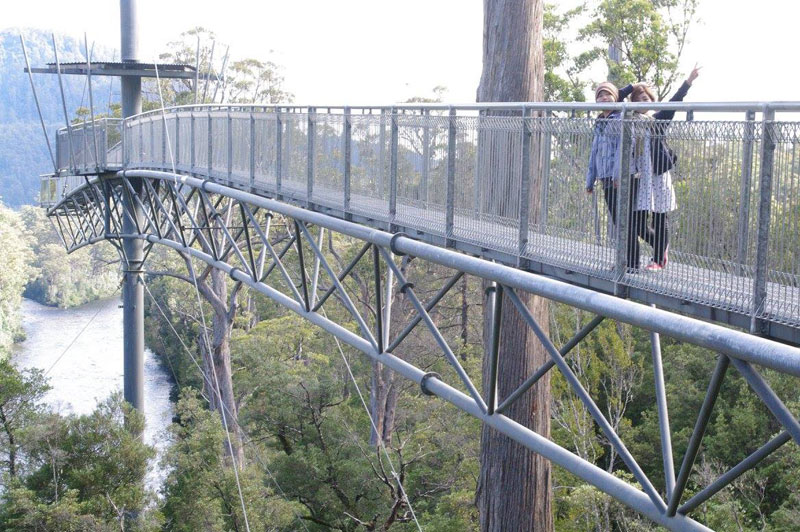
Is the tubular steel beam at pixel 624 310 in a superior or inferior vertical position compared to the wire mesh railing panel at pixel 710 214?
inferior

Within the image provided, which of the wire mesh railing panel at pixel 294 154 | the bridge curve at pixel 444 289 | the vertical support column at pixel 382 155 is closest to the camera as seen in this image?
the bridge curve at pixel 444 289

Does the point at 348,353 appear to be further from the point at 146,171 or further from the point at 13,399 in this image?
the point at 146,171

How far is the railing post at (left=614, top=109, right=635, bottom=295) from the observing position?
5312 mm

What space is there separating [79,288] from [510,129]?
69.3 metres

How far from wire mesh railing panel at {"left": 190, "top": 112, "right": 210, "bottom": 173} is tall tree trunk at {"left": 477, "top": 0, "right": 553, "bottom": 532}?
5.95m

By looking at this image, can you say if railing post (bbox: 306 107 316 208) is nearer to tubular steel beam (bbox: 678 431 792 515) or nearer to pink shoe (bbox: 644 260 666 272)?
pink shoe (bbox: 644 260 666 272)

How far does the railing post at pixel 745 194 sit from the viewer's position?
4426mm

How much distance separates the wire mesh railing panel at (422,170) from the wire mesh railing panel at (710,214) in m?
2.55

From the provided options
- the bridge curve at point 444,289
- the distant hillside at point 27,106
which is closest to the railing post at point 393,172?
the bridge curve at point 444,289

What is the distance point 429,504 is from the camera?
24.3 m

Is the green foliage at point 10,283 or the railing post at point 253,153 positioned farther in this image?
the green foliage at point 10,283

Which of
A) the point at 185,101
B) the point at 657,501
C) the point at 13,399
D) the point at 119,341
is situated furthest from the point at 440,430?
the point at 119,341

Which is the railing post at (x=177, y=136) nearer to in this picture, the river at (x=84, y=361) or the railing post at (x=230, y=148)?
the railing post at (x=230, y=148)

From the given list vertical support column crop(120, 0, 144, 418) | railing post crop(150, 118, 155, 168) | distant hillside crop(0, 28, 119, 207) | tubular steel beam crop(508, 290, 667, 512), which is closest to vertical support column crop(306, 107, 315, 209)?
tubular steel beam crop(508, 290, 667, 512)
